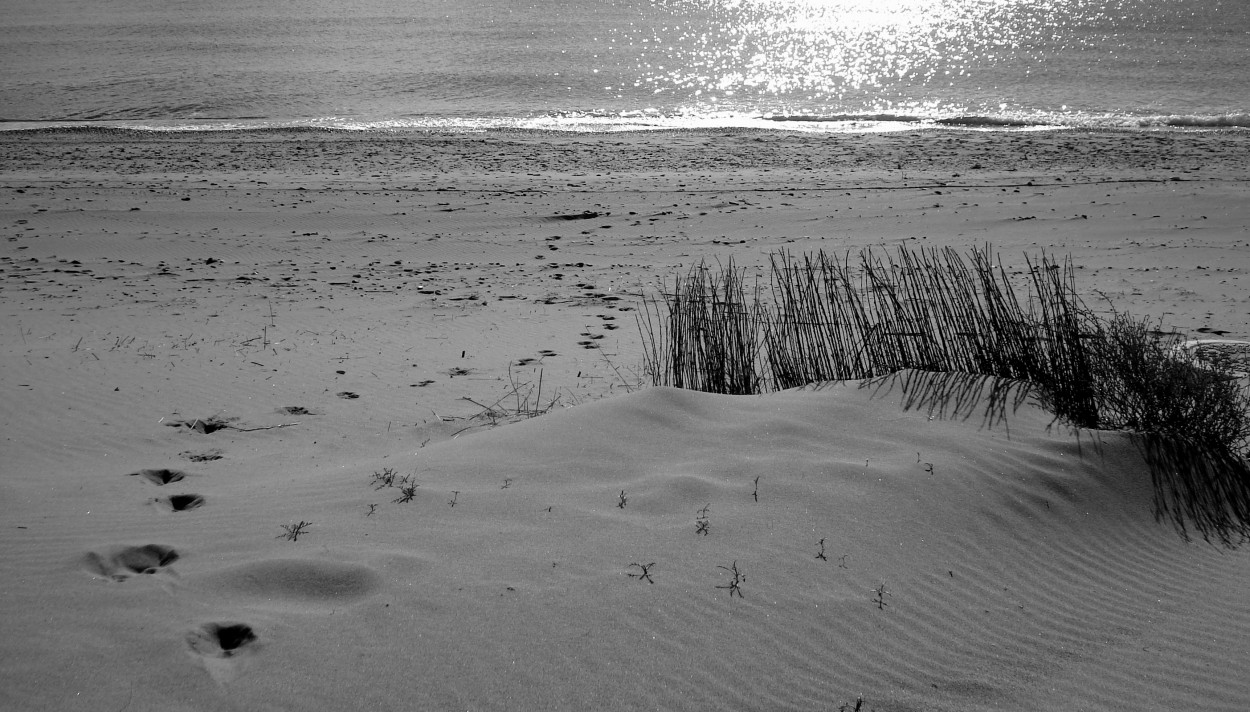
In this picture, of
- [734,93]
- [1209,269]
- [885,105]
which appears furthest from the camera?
[734,93]

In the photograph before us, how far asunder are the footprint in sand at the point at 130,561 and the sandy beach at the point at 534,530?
1cm

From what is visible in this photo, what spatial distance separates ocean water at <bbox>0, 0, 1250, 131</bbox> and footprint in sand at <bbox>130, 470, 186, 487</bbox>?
16.9 m

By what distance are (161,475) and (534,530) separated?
6.26 feet

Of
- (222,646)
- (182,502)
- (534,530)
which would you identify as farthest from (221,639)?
(182,502)

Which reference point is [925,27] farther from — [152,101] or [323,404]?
[323,404]

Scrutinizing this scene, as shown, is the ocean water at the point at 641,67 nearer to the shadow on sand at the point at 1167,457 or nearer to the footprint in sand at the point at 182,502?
the shadow on sand at the point at 1167,457

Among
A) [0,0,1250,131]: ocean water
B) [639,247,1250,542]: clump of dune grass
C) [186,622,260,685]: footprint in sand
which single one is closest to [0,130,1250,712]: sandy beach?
[186,622,260,685]: footprint in sand

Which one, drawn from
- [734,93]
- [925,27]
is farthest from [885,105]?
[925,27]

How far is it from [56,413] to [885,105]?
2212 cm

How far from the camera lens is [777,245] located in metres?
9.70

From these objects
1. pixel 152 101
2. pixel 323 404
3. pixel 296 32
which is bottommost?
pixel 323 404

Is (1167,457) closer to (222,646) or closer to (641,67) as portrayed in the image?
(222,646)

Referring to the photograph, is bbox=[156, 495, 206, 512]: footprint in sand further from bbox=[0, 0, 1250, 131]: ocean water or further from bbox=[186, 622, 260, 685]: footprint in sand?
bbox=[0, 0, 1250, 131]: ocean water

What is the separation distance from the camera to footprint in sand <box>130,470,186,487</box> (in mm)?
3908
